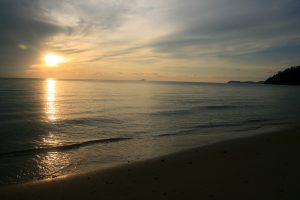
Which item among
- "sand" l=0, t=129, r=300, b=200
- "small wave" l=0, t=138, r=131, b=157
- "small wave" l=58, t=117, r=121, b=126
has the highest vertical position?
"small wave" l=58, t=117, r=121, b=126

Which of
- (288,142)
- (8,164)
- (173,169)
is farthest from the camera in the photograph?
(288,142)

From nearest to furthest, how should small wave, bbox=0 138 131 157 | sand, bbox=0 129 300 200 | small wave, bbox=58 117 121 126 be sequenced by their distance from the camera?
sand, bbox=0 129 300 200, small wave, bbox=0 138 131 157, small wave, bbox=58 117 121 126

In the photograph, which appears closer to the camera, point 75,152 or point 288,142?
point 75,152

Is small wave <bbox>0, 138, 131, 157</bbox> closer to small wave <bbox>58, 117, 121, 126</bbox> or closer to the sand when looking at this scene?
the sand

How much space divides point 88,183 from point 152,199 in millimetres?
2474

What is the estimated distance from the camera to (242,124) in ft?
74.1

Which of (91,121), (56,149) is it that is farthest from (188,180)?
(91,121)

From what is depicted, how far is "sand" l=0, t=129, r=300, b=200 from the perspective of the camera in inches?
279

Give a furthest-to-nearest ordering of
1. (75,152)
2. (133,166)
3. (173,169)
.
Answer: (75,152) → (133,166) → (173,169)

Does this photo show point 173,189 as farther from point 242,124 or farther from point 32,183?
point 242,124

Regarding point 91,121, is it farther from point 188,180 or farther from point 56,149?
point 188,180

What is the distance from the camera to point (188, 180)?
26.8 feet

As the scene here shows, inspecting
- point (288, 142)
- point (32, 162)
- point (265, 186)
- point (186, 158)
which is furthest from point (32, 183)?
point (288, 142)

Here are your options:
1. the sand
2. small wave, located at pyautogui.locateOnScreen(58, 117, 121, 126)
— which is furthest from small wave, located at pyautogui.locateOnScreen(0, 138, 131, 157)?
small wave, located at pyautogui.locateOnScreen(58, 117, 121, 126)
